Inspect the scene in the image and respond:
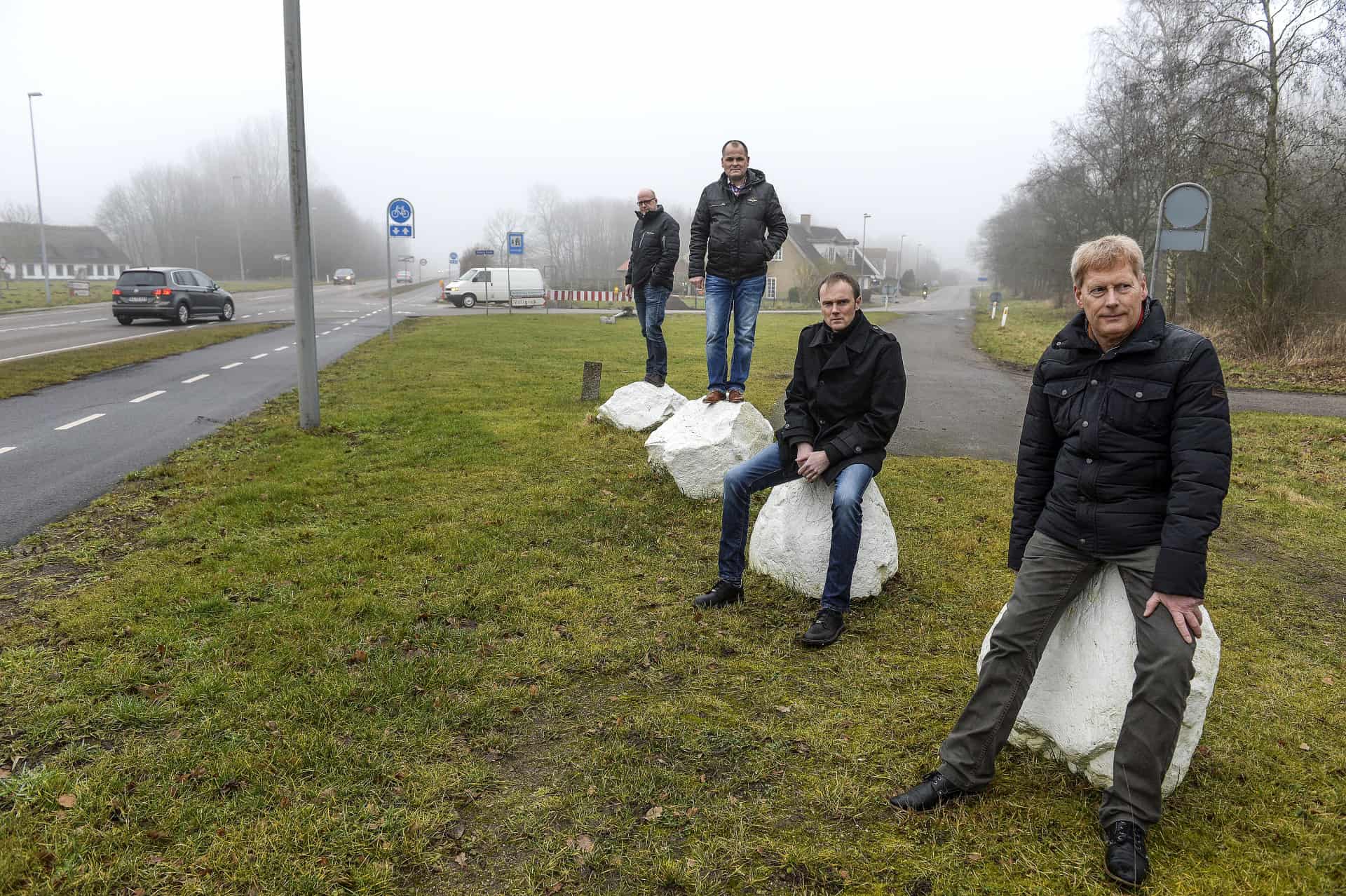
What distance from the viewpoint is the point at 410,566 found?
4.91m

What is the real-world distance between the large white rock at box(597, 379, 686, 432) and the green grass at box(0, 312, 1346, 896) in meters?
2.37

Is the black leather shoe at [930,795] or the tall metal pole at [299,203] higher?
the tall metal pole at [299,203]

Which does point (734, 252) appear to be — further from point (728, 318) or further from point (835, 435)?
point (835, 435)

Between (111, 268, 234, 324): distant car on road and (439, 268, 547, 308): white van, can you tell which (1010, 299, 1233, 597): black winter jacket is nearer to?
(111, 268, 234, 324): distant car on road

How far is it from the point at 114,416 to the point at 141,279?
56.4ft

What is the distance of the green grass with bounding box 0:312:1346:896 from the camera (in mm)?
2502

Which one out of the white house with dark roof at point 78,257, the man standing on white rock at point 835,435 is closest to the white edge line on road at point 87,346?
the man standing on white rock at point 835,435

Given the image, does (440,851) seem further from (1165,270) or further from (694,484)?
(1165,270)

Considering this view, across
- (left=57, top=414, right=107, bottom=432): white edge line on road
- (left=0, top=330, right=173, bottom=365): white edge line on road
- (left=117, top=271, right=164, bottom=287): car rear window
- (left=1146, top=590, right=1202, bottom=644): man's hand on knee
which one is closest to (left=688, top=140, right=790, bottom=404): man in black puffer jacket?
(left=1146, top=590, right=1202, bottom=644): man's hand on knee

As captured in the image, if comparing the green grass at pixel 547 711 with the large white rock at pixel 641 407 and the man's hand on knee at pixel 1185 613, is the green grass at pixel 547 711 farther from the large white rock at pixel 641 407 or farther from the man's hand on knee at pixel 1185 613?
the large white rock at pixel 641 407

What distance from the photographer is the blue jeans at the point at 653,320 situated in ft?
28.6

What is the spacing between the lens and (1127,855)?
246 cm

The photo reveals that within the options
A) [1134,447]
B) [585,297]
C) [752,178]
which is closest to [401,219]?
[752,178]

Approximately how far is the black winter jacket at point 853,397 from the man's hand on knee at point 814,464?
0.12 feet
